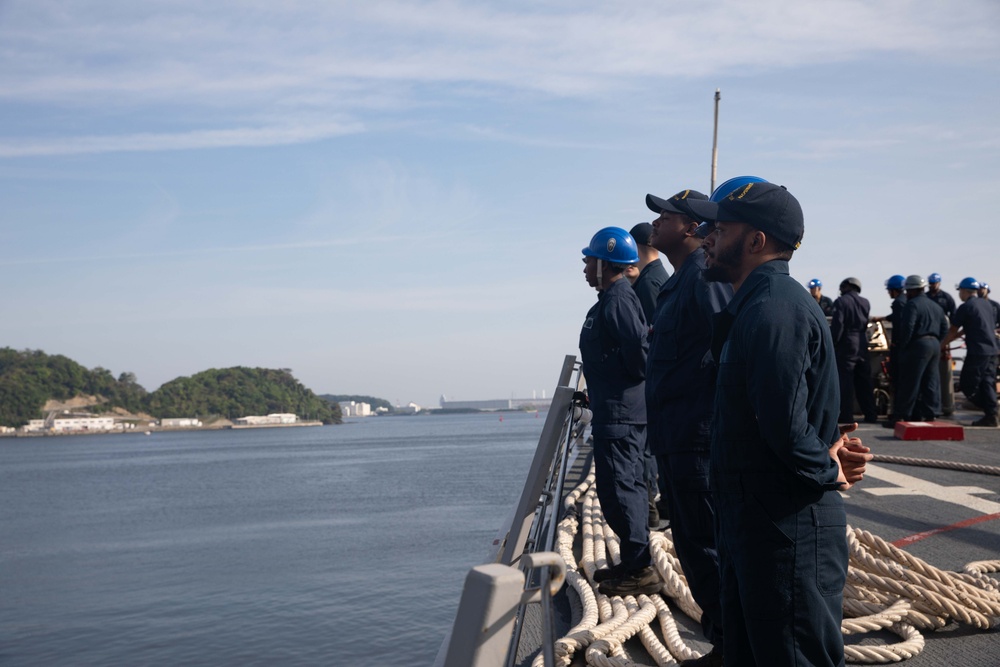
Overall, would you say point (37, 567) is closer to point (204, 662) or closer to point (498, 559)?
point (204, 662)

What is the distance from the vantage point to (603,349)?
4676 millimetres

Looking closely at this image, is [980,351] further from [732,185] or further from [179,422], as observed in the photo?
[179,422]

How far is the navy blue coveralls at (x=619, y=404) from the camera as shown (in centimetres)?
446

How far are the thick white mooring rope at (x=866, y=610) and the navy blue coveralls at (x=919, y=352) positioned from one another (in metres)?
7.25

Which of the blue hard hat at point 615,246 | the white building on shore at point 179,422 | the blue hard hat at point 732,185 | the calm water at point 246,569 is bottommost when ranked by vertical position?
the calm water at point 246,569

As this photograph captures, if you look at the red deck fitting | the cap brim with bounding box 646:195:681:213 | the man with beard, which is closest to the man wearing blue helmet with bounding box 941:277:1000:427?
the red deck fitting

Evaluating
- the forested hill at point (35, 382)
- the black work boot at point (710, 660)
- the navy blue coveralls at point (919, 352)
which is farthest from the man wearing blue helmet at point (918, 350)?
the forested hill at point (35, 382)

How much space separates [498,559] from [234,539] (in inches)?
1007

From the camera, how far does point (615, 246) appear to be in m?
4.74

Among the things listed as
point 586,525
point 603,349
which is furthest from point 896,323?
point 603,349

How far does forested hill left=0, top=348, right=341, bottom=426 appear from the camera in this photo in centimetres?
15625

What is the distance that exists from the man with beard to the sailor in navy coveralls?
98 centimetres

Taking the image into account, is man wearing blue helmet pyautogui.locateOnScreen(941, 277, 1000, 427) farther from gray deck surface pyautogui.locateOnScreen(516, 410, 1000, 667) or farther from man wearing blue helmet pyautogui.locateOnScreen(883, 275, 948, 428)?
gray deck surface pyautogui.locateOnScreen(516, 410, 1000, 667)

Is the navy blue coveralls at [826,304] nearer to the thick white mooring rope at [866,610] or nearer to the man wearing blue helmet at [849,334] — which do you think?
the man wearing blue helmet at [849,334]
